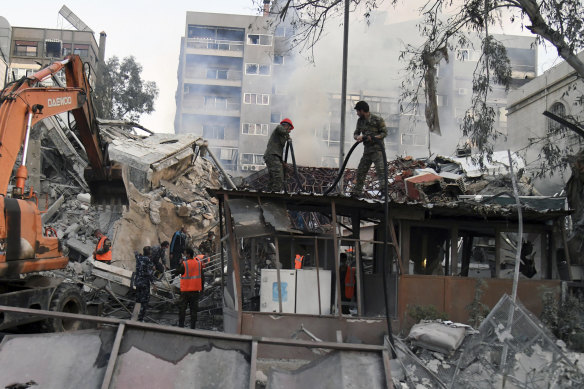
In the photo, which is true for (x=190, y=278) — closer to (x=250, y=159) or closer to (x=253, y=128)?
(x=250, y=159)

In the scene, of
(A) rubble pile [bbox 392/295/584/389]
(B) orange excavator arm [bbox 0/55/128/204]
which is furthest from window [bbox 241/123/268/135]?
(A) rubble pile [bbox 392/295/584/389]

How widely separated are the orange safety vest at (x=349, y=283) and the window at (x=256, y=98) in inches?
1329

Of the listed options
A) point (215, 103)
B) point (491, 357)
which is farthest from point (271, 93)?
point (491, 357)

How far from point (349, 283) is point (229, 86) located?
119 feet

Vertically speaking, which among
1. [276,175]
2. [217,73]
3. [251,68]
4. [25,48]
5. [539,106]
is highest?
[25,48]

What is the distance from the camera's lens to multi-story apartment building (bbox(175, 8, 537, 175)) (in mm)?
41188

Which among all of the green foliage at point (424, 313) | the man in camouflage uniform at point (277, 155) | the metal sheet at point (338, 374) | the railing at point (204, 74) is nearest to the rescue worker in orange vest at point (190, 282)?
the man in camouflage uniform at point (277, 155)

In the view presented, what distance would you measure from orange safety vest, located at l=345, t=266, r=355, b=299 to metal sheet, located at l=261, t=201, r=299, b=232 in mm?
3080

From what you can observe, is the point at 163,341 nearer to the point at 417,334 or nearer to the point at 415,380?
the point at 415,380

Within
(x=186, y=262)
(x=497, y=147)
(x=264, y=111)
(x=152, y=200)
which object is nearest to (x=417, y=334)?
(x=186, y=262)

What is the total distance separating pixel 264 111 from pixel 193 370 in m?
41.7

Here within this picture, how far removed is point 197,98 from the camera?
1817 inches

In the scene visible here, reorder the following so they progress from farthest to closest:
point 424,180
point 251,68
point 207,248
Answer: point 251,68
point 207,248
point 424,180

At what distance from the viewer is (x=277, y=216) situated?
393 inches
